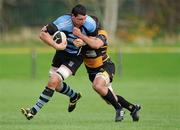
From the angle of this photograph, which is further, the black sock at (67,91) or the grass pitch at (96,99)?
the black sock at (67,91)

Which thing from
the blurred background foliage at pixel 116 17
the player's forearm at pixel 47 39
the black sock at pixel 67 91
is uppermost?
the player's forearm at pixel 47 39

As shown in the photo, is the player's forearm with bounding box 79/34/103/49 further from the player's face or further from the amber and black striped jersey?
the amber and black striped jersey

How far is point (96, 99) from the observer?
70.8ft

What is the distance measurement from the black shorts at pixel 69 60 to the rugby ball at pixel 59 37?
23.4 inches

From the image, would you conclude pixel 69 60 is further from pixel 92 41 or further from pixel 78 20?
pixel 78 20

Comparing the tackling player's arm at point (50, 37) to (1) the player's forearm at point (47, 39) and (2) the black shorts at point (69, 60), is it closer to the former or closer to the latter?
(1) the player's forearm at point (47, 39)

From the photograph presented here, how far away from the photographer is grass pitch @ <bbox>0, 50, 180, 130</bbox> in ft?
45.4

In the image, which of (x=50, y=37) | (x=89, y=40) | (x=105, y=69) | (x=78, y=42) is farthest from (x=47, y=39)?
(x=105, y=69)

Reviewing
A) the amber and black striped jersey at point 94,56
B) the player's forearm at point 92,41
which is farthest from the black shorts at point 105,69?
the player's forearm at point 92,41

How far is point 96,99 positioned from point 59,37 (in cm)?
795

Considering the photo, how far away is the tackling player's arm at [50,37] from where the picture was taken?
13664mm

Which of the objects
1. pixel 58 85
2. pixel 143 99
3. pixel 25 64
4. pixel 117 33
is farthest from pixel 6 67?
pixel 58 85

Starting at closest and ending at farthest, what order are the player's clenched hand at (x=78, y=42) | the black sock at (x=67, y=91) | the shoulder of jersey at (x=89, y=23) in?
the player's clenched hand at (x=78, y=42)
the shoulder of jersey at (x=89, y=23)
the black sock at (x=67, y=91)

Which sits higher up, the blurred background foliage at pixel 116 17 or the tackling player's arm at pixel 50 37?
the tackling player's arm at pixel 50 37
